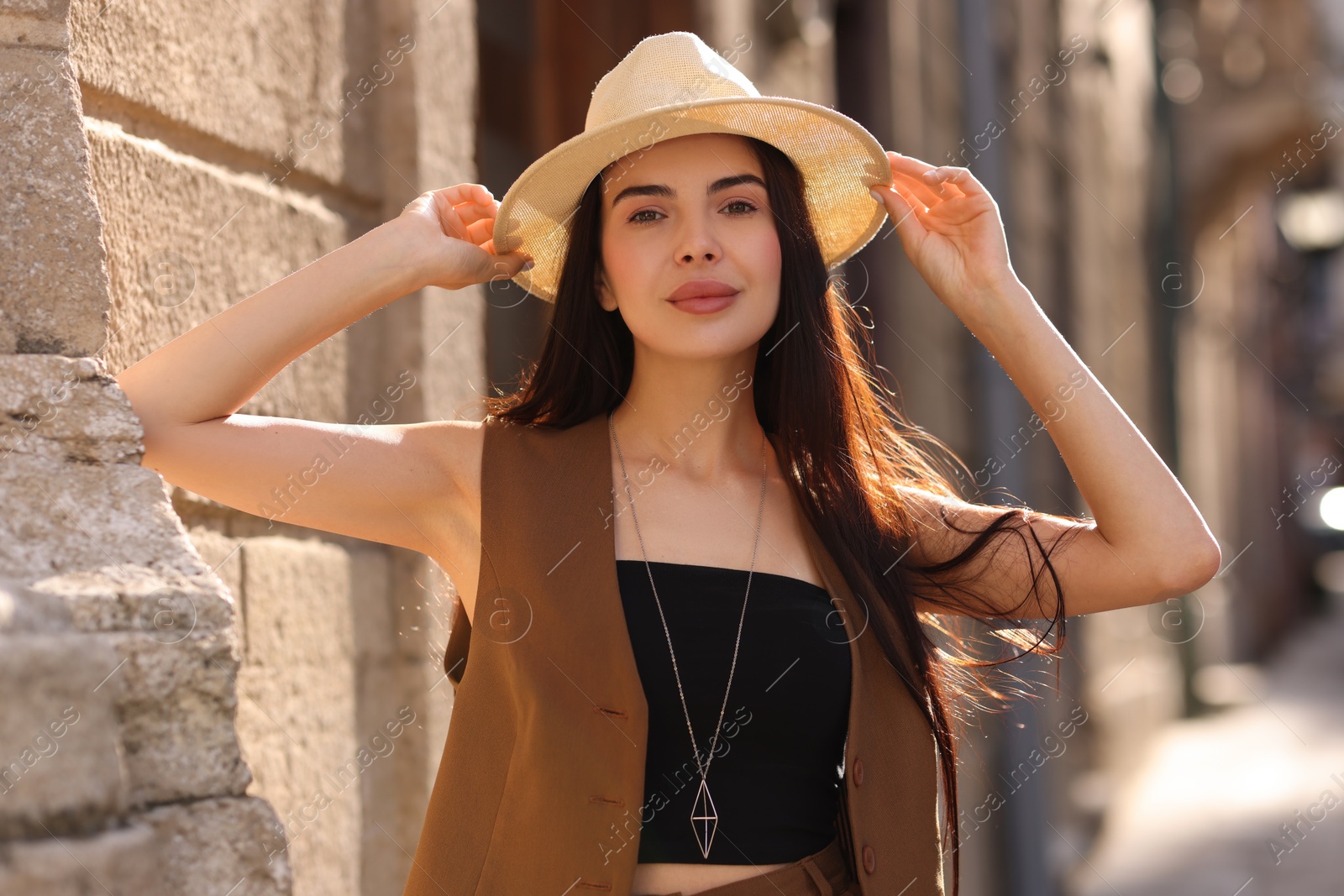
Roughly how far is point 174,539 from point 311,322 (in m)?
0.43

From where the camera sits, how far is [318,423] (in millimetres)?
1959

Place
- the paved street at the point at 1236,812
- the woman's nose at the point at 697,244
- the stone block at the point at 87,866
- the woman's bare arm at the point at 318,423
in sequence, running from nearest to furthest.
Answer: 1. the stone block at the point at 87,866
2. the woman's bare arm at the point at 318,423
3. the woman's nose at the point at 697,244
4. the paved street at the point at 1236,812

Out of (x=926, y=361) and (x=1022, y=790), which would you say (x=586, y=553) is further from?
(x=926, y=361)

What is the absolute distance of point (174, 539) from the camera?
1598 millimetres

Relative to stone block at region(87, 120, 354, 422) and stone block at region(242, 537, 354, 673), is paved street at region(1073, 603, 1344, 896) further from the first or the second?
stone block at region(87, 120, 354, 422)

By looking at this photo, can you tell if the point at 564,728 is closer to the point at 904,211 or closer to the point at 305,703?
the point at 305,703

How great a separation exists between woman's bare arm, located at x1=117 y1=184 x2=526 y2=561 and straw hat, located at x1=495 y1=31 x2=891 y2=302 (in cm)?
13

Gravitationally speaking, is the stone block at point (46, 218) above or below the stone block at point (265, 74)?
below

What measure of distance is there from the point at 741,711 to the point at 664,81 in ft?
3.37

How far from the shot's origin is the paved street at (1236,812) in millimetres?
7363

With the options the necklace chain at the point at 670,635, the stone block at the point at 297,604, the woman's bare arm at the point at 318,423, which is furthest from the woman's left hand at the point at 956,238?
the stone block at the point at 297,604

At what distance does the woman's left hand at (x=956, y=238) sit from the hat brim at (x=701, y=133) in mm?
87

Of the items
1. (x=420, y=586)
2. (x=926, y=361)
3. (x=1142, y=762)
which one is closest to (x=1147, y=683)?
(x=1142, y=762)

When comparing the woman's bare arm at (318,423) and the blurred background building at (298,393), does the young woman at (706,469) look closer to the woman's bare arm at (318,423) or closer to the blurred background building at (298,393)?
the woman's bare arm at (318,423)
